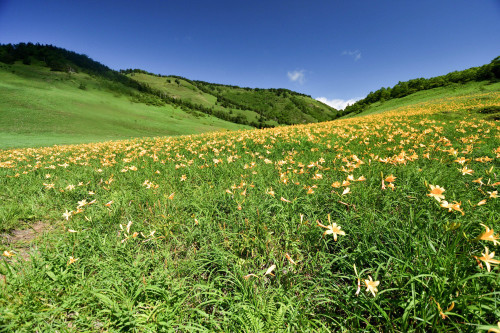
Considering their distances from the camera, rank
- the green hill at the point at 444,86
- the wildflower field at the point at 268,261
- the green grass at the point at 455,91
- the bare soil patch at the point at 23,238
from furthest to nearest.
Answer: the green hill at the point at 444,86 → the green grass at the point at 455,91 → the bare soil patch at the point at 23,238 → the wildflower field at the point at 268,261

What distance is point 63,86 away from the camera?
65438 millimetres

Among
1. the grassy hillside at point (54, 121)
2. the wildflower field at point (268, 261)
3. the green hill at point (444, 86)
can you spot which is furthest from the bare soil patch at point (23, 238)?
the green hill at point (444, 86)

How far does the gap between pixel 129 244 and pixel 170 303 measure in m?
1.07

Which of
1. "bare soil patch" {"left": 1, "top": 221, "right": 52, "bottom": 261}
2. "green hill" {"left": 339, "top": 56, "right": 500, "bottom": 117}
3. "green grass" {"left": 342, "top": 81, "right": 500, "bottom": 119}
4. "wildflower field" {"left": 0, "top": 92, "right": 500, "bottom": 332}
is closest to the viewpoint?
"wildflower field" {"left": 0, "top": 92, "right": 500, "bottom": 332}

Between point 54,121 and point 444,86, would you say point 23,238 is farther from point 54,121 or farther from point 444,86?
point 444,86

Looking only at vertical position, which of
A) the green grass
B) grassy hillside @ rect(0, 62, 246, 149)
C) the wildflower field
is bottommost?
the wildflower field

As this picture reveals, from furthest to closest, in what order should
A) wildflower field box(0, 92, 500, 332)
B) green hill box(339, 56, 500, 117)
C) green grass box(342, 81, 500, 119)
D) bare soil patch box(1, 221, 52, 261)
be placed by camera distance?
green hill box(339, 56, 500, 117)
green grass box(342, 81, 500, 119)
bare soil patch box(1, 221, 52, 261)
wildflower field box(0, 92, 500, 332)

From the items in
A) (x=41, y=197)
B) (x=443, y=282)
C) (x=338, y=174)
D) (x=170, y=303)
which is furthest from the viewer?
(x=41, y=197)

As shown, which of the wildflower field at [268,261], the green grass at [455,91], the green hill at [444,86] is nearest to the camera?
the wildflower field at [268,261]

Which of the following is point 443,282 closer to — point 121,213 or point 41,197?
point 121,213

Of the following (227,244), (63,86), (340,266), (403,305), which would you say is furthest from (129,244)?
(63,86)

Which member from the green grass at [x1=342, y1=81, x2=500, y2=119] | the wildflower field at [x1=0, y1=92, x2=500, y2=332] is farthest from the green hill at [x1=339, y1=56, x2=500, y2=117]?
the wildflower field at [x1=0, y1=92, x2=500, y2=332]

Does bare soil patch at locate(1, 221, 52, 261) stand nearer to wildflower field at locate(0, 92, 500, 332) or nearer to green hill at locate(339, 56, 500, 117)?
wildflower field at locate(0, 92, 500, 332)

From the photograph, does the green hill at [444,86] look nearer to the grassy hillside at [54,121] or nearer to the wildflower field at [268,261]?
the wildflower field at [268,261]
